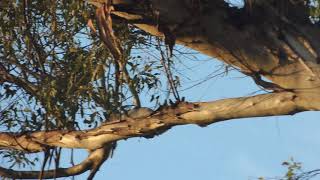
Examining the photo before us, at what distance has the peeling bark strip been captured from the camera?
4.32 m

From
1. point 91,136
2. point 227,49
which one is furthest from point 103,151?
point 227,49

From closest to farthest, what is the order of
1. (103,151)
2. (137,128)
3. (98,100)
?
(137,128) < (103,151) < (98,100)

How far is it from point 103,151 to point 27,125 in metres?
1.34

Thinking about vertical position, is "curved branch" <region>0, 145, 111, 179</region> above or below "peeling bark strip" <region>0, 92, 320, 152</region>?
below

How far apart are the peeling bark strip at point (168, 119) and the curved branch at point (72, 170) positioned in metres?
0.18

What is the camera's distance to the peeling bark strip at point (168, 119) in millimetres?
4324

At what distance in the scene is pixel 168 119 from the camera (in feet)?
15.7

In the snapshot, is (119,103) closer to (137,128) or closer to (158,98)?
(158,98)

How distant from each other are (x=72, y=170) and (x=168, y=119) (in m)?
1.28

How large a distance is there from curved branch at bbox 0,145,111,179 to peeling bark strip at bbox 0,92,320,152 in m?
0.18

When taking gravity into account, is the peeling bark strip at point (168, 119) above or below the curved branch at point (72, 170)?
above

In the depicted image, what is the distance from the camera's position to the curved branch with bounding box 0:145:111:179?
552 centimetres

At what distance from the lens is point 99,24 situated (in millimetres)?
4652

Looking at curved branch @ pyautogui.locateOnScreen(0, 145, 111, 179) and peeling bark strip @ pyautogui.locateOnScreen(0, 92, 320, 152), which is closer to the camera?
peeling bark strip @ pyautogui.locateOnScreen(0, 92, 320, 152)
